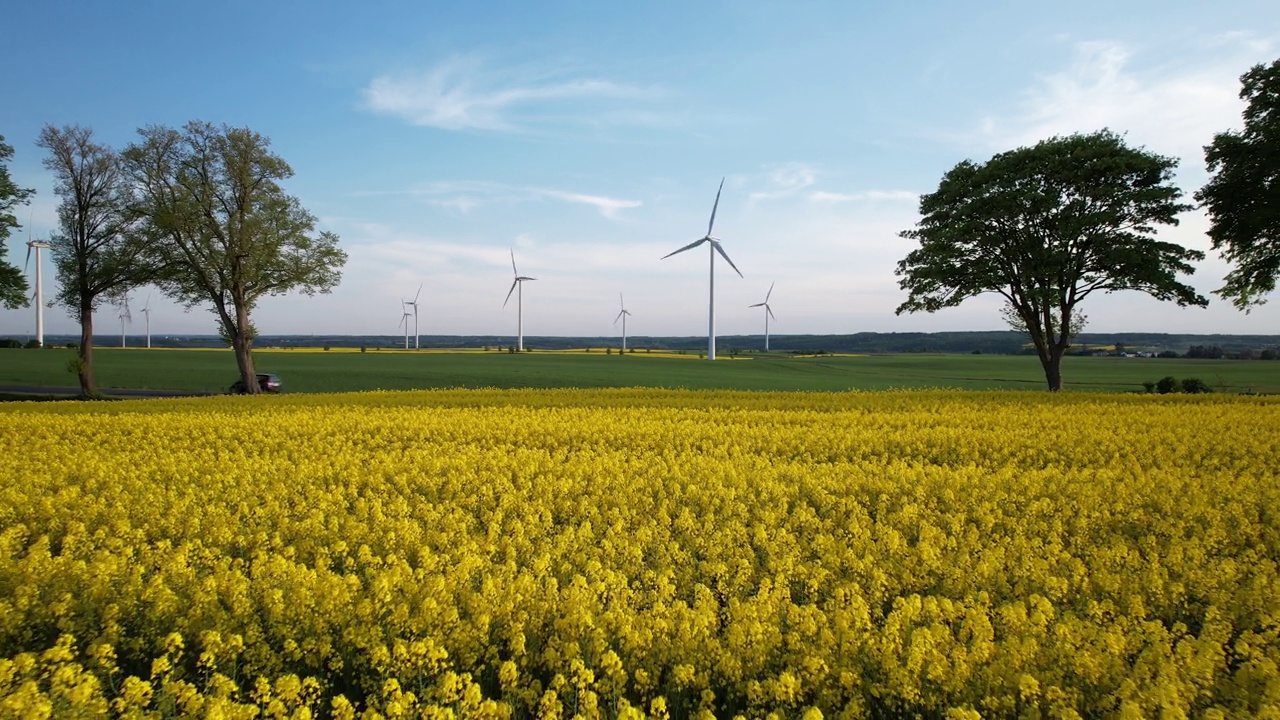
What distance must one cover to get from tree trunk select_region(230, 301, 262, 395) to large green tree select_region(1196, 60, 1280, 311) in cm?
5180

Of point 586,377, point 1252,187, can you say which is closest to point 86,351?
point 586,377

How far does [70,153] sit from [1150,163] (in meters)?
61.0

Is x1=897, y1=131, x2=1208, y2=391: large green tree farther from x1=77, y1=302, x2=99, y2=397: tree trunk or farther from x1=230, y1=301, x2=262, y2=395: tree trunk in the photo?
x1=77, y1=302, x2=99, y2=397: tree trunk

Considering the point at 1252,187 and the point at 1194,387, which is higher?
the point at 1252,187

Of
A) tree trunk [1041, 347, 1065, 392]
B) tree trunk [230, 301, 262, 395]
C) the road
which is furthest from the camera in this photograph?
the road

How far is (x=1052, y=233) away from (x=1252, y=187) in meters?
7.97

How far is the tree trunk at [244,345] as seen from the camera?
137ft

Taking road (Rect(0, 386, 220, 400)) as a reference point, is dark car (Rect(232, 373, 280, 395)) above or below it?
above

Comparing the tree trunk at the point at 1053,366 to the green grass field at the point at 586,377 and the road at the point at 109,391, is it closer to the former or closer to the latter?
the green grass field at the point at 586,377

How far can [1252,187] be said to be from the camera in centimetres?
3144

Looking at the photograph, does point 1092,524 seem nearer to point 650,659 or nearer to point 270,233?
point 650,659

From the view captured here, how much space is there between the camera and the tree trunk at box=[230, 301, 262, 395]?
4181cm

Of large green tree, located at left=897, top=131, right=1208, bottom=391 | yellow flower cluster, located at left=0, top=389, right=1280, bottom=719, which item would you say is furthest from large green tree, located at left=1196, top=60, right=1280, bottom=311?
yellow flower cluster, located at left=0, top=389, right=1280, bottom=719

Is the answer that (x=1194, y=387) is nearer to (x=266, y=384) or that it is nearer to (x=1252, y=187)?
(x=1252, y=187)
